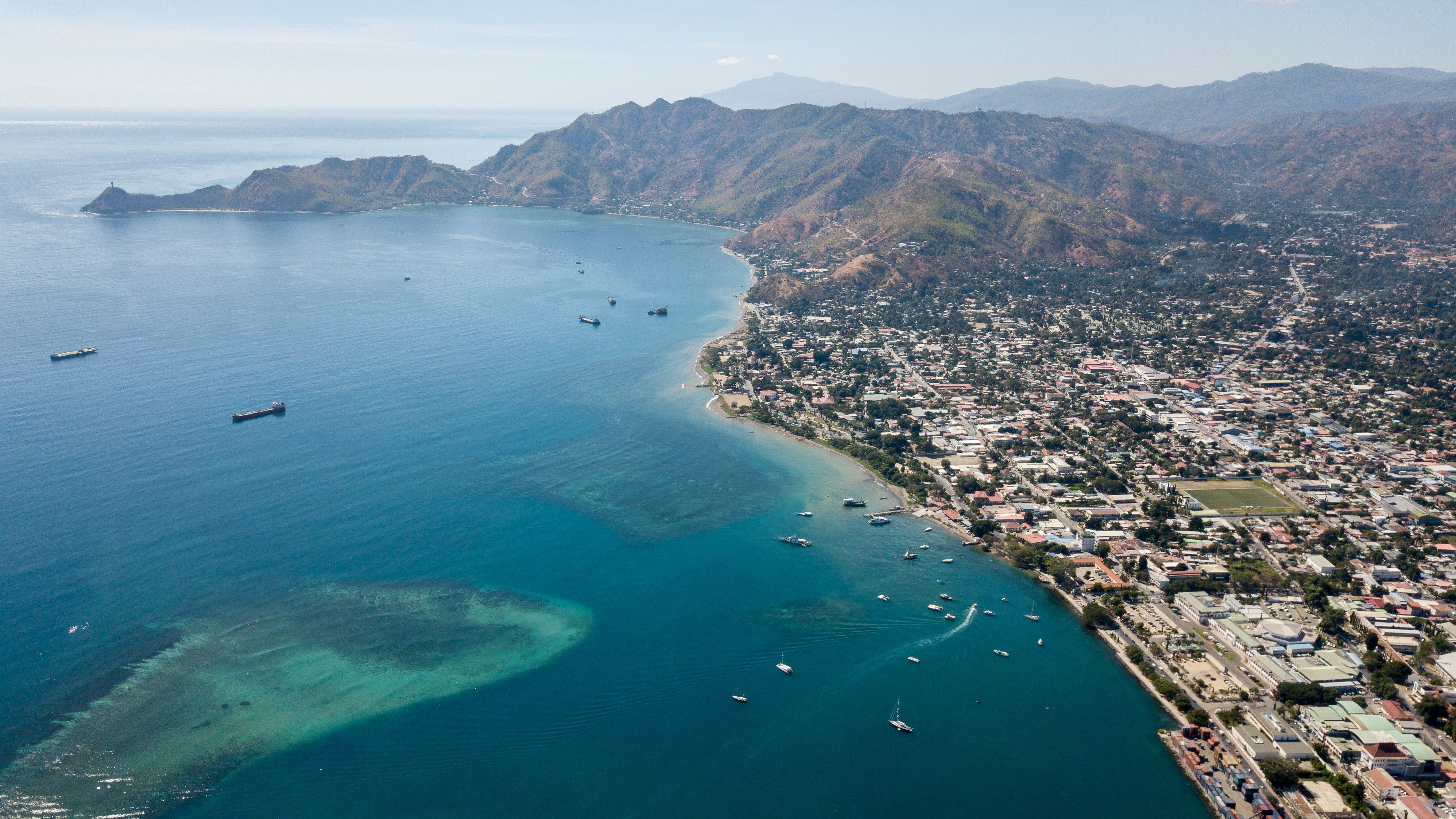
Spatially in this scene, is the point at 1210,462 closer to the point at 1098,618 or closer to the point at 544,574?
the point at 1098,618

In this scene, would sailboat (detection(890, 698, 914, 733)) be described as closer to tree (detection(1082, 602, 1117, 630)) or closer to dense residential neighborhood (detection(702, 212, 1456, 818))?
dense residential neighborhood (detection(702, 212, 1456, 818))

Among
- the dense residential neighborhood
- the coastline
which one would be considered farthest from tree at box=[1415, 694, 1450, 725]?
the coastline

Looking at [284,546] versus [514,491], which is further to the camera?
[514,491]

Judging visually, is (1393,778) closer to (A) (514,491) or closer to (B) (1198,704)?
(B) (1198,704)

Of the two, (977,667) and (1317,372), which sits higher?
(1317,372)

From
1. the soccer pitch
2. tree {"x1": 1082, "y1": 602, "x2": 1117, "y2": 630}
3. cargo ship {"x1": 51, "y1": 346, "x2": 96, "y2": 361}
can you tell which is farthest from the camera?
cargo ship {"x1": 51, "y1": 346, "x2": 96, "y2": 361}

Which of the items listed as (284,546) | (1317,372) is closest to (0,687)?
(284,546)
